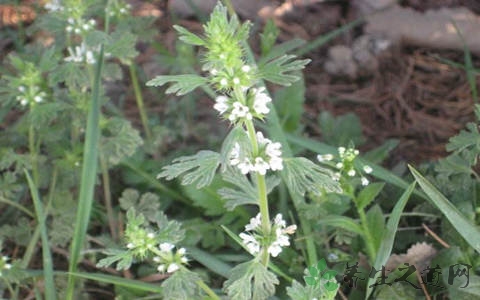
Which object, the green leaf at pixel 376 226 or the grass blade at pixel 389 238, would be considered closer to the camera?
the grass blade at pixel 389 238

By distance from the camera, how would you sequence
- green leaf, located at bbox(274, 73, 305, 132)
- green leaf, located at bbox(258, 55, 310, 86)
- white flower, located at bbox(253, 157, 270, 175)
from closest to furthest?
green leaf, located at bbox(258, 55, 310, 86) < white flower, located at bbox(253, 157, 270, 175) < green leaf, located at bbox(274, 73, 305, 132)

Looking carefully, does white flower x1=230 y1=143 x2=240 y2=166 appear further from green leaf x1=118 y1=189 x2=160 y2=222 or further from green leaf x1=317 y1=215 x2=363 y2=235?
green leaf x1=118 y1=189 x2=160 y2=222

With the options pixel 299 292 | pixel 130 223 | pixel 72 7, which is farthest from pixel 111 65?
pixel 299 292

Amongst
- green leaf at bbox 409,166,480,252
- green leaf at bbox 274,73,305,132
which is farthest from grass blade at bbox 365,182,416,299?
green leaf at bbox 274,73,305,132

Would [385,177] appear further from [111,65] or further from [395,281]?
[111,65]

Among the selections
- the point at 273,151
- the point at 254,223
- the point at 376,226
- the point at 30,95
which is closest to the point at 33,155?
the point at 30,95

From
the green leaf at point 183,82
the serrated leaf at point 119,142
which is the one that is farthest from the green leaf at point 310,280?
the serrated leaf at point 119,142

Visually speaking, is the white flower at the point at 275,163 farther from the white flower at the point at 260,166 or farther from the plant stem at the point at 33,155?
the plant stem at the point at 33,155
